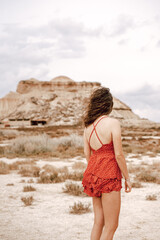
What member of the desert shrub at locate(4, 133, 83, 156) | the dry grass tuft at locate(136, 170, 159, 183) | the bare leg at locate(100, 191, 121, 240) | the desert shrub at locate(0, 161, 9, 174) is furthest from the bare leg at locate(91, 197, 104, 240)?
the desert shrub at locate(4, 133, 83, 156)

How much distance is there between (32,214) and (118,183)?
3.40 m

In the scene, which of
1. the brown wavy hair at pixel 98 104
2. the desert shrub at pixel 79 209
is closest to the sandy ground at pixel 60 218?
the desert shrub at pixel 79 209

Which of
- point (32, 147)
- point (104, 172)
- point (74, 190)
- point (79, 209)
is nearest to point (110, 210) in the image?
point (104, 172)

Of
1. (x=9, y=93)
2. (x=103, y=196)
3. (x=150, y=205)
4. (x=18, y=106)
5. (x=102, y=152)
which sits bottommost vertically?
(x=150, y=205)

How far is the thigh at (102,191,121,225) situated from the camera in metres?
2.68

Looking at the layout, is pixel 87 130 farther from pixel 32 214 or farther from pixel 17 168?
pixel 17 168

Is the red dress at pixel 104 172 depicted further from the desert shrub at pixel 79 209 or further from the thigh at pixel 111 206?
the desert shrub at pixel 79 209

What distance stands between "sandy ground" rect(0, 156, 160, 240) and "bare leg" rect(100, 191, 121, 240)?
172 cm

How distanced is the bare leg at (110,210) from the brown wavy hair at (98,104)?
0.76 m

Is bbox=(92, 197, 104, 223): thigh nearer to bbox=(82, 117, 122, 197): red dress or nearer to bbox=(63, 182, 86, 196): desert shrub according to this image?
bbox=(82, 117, 122, 197): red dress

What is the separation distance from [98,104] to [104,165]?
62 cm

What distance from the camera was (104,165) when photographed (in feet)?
8.91

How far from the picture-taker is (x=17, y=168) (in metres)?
11.6

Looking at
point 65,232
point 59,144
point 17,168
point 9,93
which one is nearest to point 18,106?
point 9,93
